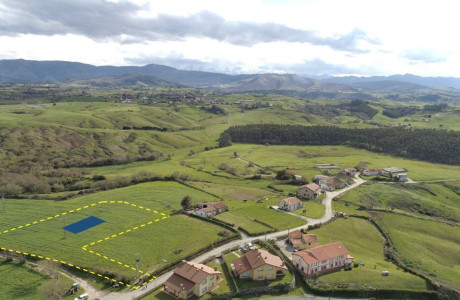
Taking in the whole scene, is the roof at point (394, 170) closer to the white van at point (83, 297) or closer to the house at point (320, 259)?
the house at point (320, 259)

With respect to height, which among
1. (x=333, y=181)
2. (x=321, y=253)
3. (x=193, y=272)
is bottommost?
(x=333, y=181)

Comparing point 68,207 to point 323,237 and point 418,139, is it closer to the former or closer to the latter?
point 323,237

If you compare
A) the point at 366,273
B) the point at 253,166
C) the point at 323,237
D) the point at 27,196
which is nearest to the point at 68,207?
the point at 27,196

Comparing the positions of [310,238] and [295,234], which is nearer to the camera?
[310,238]

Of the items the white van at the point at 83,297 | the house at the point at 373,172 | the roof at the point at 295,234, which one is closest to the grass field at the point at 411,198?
the house at the point at 373,172

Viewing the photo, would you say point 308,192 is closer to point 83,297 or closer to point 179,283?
point 179,283

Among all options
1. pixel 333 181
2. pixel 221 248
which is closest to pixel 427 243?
pixel 333 181
